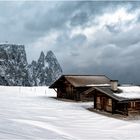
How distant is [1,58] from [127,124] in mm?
84743

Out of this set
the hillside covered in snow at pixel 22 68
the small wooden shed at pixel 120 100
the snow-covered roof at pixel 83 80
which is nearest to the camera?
the small wooden shed at pixel 120 100

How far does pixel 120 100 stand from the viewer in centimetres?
2841

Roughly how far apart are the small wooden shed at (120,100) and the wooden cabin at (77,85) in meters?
8.29

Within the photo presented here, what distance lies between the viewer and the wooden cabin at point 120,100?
29.4m

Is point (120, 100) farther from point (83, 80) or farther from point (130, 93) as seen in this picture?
point (83, 80)

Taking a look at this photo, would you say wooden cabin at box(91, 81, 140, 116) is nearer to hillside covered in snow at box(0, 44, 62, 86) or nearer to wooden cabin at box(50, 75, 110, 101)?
wooden cabin at box(50, 75, 110, 101)

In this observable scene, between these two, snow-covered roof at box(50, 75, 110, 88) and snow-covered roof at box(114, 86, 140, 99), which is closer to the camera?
snow-covered roof at box(114, 86, 140, 99)

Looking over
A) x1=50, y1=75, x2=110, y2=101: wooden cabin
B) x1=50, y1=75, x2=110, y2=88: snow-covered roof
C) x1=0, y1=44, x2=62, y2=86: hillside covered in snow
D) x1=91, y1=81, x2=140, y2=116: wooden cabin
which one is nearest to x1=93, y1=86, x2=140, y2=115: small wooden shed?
x1=91, y1=81, x2=140, y2=116: wooden cabin

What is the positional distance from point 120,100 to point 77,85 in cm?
1460

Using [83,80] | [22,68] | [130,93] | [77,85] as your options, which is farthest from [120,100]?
[22,68]

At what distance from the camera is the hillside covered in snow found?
102 m

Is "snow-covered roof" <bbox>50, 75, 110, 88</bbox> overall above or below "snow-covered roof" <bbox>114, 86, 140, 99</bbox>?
above

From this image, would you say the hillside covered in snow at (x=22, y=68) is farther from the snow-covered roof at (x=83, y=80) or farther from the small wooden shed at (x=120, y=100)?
the small wooden shed at (x=120, y=100)

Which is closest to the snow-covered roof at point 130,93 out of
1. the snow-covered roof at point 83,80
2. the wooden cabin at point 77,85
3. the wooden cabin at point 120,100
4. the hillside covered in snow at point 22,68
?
the wooden cabin at point 120,100
